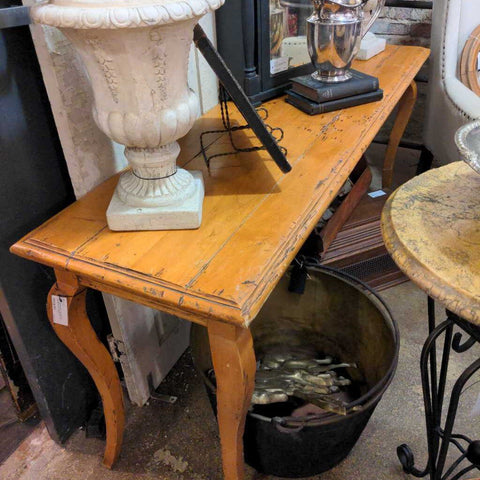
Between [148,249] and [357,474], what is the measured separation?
82cm

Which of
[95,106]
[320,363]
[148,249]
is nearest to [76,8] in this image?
[95,106]

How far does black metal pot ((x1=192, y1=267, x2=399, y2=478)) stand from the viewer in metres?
1.01

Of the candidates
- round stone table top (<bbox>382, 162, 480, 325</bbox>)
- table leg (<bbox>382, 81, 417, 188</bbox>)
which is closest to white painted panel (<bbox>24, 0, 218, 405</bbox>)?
round stone table top (<bbox>382, 162, 480, 325</bbox>)

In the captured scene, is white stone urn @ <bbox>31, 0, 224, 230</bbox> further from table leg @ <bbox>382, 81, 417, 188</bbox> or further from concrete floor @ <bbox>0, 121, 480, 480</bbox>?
table leg @ <bbox>382, 81, 417, 188</bbox>

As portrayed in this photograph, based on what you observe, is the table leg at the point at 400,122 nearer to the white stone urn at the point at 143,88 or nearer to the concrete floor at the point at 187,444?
the concrete floor at the point at 187,444

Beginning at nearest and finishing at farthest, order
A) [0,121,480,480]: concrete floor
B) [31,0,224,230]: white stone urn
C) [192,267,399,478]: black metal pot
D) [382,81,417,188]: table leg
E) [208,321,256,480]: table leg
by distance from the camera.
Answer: [31,0,224,230]: white stone urn, [208,321,256,480]: table leg, [192,267,399,478]: black metal pot, [0,121,480,480]: concrete floor, [382,81,417,188]: table leg

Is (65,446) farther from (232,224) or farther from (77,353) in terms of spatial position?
(232,224)

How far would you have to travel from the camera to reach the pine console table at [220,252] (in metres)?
0.73

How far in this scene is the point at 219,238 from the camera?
0.81 metres

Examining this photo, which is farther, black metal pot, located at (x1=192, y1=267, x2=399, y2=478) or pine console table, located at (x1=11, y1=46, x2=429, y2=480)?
black metal pot, located at (x1=192, y1=267, x2=399, y2=478)

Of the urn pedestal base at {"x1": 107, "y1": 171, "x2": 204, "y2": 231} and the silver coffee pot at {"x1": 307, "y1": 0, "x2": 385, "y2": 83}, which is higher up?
the silver coffee pot at {"x1": 307, "y1": 0, "x2": 385, "y2": 83}

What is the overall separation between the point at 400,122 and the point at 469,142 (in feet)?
3.72

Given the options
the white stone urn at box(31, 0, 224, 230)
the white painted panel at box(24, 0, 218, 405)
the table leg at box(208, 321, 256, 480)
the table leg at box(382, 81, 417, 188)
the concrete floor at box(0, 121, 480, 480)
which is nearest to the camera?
the white stone urn at box(31, 0, 224, 230)

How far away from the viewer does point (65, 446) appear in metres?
1.27
